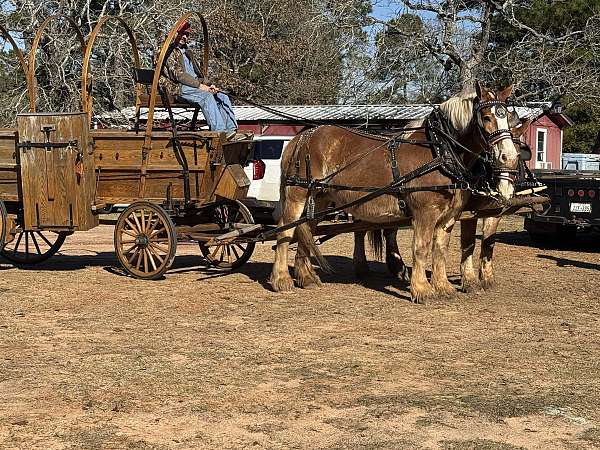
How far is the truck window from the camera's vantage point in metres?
20.6

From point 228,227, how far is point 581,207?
233 inches

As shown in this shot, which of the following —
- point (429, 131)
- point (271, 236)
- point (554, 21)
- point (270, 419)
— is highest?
point (554, 21)

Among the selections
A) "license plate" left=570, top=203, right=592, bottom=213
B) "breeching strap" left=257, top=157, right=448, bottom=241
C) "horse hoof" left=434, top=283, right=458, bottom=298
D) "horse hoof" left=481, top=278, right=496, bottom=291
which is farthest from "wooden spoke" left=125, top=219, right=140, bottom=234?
"license plate" left=570, top=203, right=592, bottom=213

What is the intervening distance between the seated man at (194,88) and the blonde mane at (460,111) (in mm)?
2875

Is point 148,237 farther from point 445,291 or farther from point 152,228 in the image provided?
point 445,291

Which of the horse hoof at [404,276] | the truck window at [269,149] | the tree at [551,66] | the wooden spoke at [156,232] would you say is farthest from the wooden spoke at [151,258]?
the tree at [551,66]

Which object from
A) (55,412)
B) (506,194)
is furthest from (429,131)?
(55,412)

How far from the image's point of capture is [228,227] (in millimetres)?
12164

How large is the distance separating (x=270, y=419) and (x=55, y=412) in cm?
137

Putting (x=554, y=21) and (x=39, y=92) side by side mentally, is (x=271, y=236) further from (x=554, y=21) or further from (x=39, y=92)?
(x=554, y=21)

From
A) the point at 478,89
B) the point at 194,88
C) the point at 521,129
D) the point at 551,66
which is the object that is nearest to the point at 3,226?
the point at 194,88

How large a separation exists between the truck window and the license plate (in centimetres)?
751

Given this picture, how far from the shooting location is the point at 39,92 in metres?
23.3

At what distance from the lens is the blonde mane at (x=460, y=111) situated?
9680 millimetres
